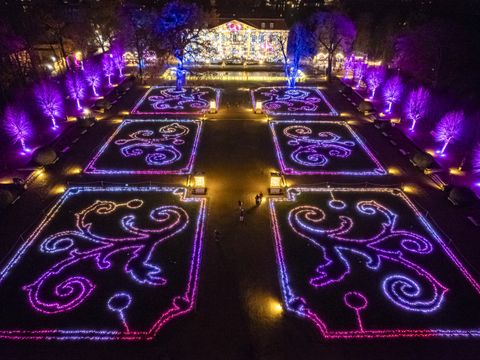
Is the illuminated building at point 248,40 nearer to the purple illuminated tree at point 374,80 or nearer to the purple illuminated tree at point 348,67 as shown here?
the purple illuminated tree at point 348,67

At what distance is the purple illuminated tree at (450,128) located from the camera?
3482cm

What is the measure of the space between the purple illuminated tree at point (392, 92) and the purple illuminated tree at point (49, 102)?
146ft

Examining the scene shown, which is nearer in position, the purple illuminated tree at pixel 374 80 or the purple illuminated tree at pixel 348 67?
the purple illuminated tree at pixel 374 80

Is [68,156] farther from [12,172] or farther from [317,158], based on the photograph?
[317,158]

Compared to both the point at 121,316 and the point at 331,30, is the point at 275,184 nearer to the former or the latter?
the point at 121,316

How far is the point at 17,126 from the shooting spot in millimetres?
34719

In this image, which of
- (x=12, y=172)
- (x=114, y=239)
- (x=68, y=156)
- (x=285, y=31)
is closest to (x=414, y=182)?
(x=114, y=239)

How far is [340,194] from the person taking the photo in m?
29.2

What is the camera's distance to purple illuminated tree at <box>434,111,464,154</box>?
3482 cm

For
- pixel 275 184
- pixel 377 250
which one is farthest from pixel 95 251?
pixel 377 250

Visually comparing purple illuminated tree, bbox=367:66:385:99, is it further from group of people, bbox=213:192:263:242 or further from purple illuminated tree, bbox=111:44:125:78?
purple illuminated tree, bbox=111:44:125:78

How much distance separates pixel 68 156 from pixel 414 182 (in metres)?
34.4

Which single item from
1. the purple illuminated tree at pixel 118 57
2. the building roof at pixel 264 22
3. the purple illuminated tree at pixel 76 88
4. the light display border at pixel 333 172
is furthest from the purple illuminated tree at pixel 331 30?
the purple illuminated tree at pixel 76 88

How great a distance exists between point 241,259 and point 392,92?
123 ft
